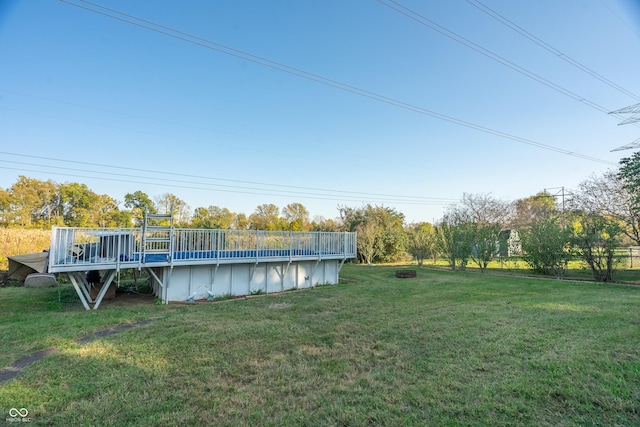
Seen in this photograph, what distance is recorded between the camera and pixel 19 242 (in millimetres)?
13023

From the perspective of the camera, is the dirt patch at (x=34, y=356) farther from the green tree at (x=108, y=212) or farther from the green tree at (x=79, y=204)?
the green tree at (x=79, y=204)

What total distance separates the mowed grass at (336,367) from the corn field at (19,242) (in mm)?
9574

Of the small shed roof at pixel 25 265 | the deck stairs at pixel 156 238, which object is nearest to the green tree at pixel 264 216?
the small shed roof at pixel 25 265

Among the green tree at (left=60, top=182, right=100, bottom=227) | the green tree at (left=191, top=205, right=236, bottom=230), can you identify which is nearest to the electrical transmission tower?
the green tree at (left=191, top=205, right=236, bottom=230)

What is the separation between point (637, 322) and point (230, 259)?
335 inches

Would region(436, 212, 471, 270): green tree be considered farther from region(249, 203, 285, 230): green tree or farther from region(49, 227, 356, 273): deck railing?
region(249, 203, 285, 230): green tree

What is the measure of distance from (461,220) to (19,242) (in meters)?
24.7

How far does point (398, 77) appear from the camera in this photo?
37.0 ft

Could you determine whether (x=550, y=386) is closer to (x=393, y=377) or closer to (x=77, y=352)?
(x=393, y=377)

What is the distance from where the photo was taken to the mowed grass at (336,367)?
2.33 metres

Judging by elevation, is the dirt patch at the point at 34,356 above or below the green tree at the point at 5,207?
below

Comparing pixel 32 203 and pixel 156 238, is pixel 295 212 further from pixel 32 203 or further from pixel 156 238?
pixel 156 238

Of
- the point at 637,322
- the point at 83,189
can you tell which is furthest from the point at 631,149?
the point at 83,189

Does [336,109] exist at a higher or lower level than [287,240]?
higher
